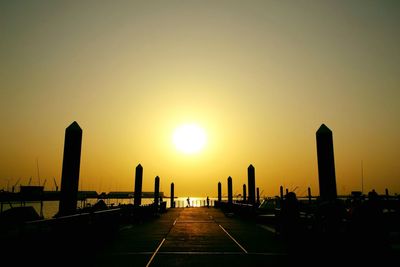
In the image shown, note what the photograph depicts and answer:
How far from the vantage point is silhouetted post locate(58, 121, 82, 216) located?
15.1 m

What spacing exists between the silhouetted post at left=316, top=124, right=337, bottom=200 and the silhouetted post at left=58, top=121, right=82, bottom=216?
425 inches

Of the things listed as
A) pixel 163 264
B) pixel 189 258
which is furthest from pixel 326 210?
pixel 163 264

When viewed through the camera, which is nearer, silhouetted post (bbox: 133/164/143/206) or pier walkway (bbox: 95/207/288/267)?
pier walkway (bbox: 95/207/288/267)

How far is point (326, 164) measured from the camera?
1512cm

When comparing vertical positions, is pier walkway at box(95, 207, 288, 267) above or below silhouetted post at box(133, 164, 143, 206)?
below

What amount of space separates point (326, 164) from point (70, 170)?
37.2 ft

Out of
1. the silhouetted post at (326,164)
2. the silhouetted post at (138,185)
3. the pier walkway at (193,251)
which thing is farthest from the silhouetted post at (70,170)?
the silhouetted post at (138,185)

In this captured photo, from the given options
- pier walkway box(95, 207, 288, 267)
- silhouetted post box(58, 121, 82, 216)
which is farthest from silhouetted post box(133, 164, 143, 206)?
silhouetted post box(58, 121, 82, 216)

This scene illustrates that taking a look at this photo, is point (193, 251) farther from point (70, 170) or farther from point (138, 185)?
point (138, 185)

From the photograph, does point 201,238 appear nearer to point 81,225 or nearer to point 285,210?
point 285,210

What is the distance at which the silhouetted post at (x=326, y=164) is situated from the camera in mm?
14867

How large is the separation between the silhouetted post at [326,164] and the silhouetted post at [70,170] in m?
10.8

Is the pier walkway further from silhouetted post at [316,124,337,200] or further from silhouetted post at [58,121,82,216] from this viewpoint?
silhouetted post at [316,124,337,200]

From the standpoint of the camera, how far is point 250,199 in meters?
32.0
